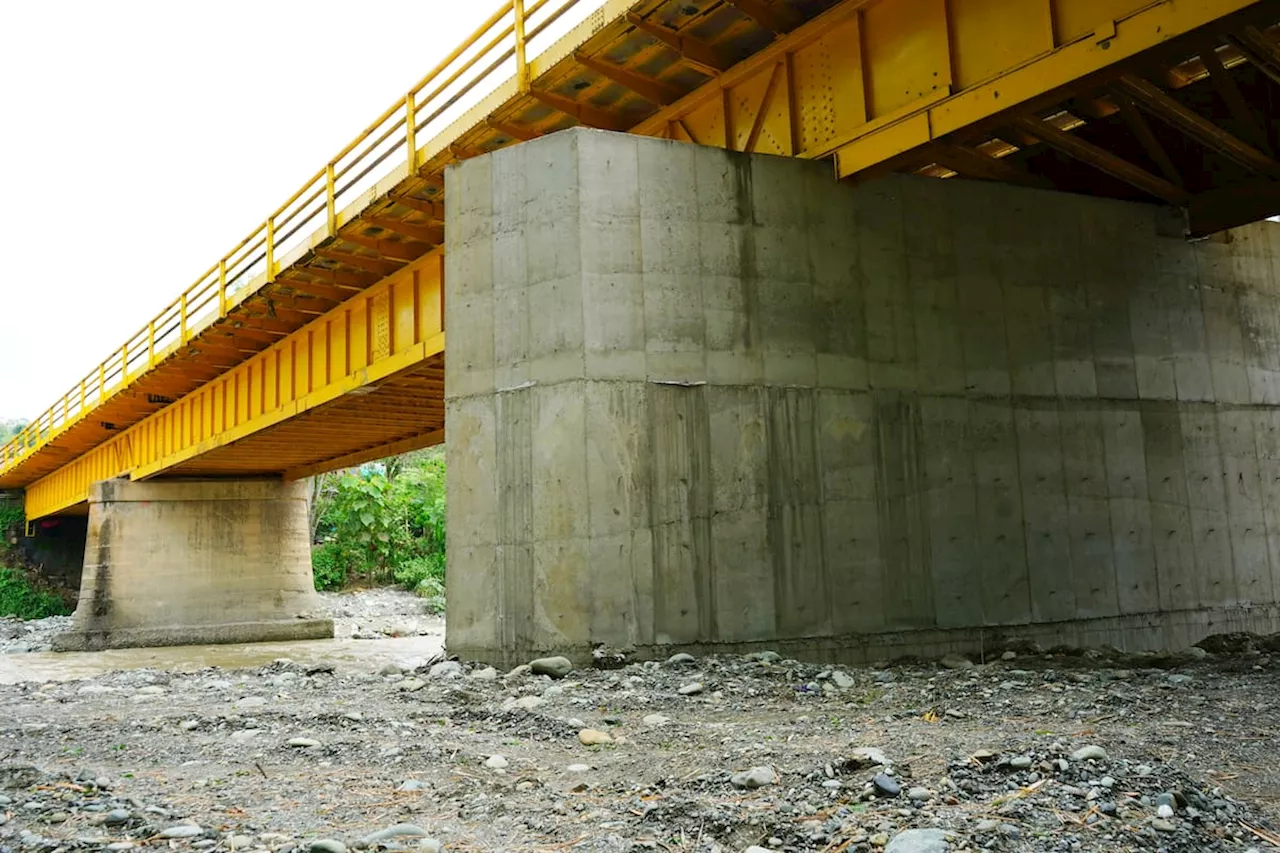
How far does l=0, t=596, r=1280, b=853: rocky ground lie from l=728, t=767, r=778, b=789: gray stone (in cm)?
1

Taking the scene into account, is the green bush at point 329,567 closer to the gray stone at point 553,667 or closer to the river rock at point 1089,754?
the gray stone at point 553,667

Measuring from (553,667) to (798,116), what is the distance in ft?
19.7

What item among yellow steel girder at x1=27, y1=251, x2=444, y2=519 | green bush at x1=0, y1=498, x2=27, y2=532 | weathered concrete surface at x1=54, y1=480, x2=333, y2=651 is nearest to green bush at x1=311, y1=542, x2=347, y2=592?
yellow steel girder at x1=27, y1=251, x2=444, y2=519

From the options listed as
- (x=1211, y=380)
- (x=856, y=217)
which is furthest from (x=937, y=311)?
(x=1211, y=380)

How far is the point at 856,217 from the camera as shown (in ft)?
32.7

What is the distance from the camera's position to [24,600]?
3997 cm

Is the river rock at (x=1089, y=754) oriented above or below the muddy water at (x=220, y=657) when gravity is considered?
above

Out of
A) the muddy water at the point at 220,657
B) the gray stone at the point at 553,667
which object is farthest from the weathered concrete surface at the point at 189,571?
the gray stone at the point at 553,667

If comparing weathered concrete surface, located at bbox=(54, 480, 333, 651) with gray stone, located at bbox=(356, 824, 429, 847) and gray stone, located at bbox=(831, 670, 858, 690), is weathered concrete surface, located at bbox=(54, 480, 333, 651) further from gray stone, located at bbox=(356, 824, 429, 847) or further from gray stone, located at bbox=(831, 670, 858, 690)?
gray stone, located at bbox=(356, 824, 429, 847)

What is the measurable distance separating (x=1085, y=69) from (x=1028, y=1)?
91cm

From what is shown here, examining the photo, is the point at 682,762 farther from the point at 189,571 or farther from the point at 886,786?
the point at 189,571

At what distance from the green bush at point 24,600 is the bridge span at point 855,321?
35.3m

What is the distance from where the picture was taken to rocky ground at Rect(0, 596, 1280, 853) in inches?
147

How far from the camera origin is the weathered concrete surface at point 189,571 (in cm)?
2500
